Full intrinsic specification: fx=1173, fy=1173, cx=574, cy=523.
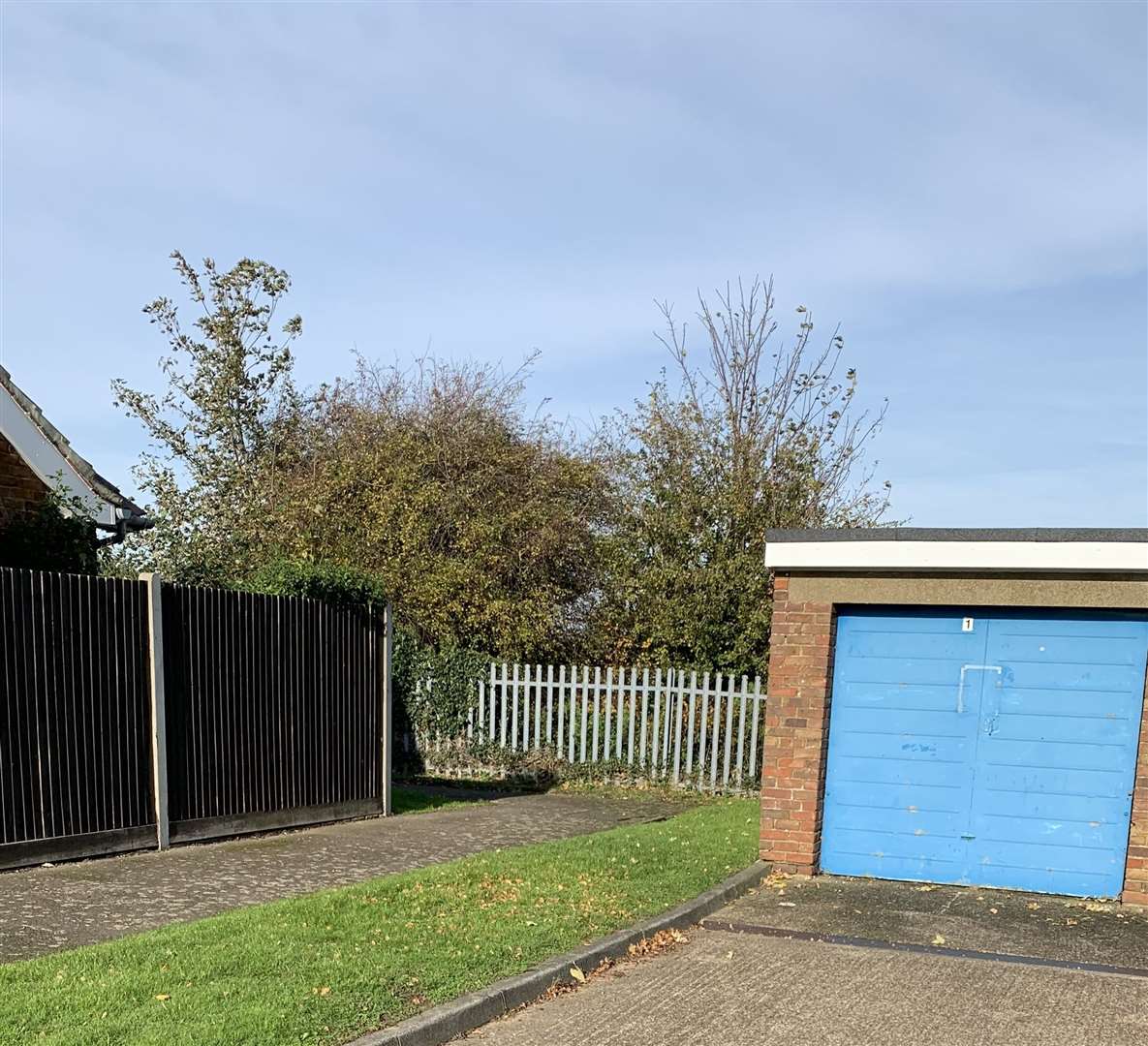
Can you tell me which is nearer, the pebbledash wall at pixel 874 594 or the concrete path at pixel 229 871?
the concrete path at pixel 229 871

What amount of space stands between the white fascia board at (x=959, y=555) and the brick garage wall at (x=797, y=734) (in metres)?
0.31

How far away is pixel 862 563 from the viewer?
29.5 feet

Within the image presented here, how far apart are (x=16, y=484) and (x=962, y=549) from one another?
8802 mm

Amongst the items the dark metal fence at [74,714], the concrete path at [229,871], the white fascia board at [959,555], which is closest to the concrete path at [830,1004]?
the concrete path at [229,871]

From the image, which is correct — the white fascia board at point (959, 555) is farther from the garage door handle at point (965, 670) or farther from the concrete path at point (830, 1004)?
the concrete path at point (830, 1004)

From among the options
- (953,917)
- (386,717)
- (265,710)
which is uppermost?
(265,710)

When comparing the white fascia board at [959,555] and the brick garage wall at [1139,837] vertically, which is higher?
the white fascia board at [959,555]

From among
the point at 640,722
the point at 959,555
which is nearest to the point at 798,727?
the point at 959,555

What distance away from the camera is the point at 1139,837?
8352mm

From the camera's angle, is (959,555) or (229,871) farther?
(959,555)

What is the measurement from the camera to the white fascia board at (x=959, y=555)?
8336mm

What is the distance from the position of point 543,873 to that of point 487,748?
25.7 feet

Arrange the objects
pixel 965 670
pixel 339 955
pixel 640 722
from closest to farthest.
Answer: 1. pixel 339 955
2. pixel 965 670
3. pixel 640 722

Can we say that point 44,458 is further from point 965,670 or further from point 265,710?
point 965,670
